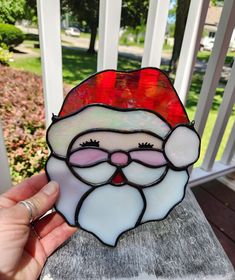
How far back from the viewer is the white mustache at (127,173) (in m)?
0.62

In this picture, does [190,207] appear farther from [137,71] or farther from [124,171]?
[137,71]

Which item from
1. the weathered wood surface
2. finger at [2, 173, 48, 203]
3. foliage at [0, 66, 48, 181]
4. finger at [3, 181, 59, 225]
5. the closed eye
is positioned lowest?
foliage at [0, 66, 48, 181]

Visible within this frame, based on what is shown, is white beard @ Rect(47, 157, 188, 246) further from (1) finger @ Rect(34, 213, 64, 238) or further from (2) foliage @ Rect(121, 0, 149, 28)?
(2) foliage @ Rect(121, 0, 149, 28)

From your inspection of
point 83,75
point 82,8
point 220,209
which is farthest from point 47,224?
point 82,8

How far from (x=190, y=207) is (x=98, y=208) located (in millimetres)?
355

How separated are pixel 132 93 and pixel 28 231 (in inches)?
17.2

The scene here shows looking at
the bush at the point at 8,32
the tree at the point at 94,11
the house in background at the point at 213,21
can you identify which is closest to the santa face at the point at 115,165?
the house in background at the point at 213,21

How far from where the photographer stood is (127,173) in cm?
64

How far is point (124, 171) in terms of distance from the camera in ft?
2.08

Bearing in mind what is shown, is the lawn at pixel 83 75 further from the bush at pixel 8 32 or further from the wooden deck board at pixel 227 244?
the wooden deck board at pixel 227 244

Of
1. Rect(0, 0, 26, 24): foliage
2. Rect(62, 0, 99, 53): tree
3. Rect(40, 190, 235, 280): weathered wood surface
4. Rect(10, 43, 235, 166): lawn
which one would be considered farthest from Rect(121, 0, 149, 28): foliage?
Rect(40, 190, 235, 280): weathered wood surface

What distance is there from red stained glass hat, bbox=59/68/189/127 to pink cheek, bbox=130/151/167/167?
90 mm

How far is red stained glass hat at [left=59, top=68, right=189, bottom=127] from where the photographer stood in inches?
24.3

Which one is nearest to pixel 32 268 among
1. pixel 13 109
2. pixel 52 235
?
pixel 52 235
